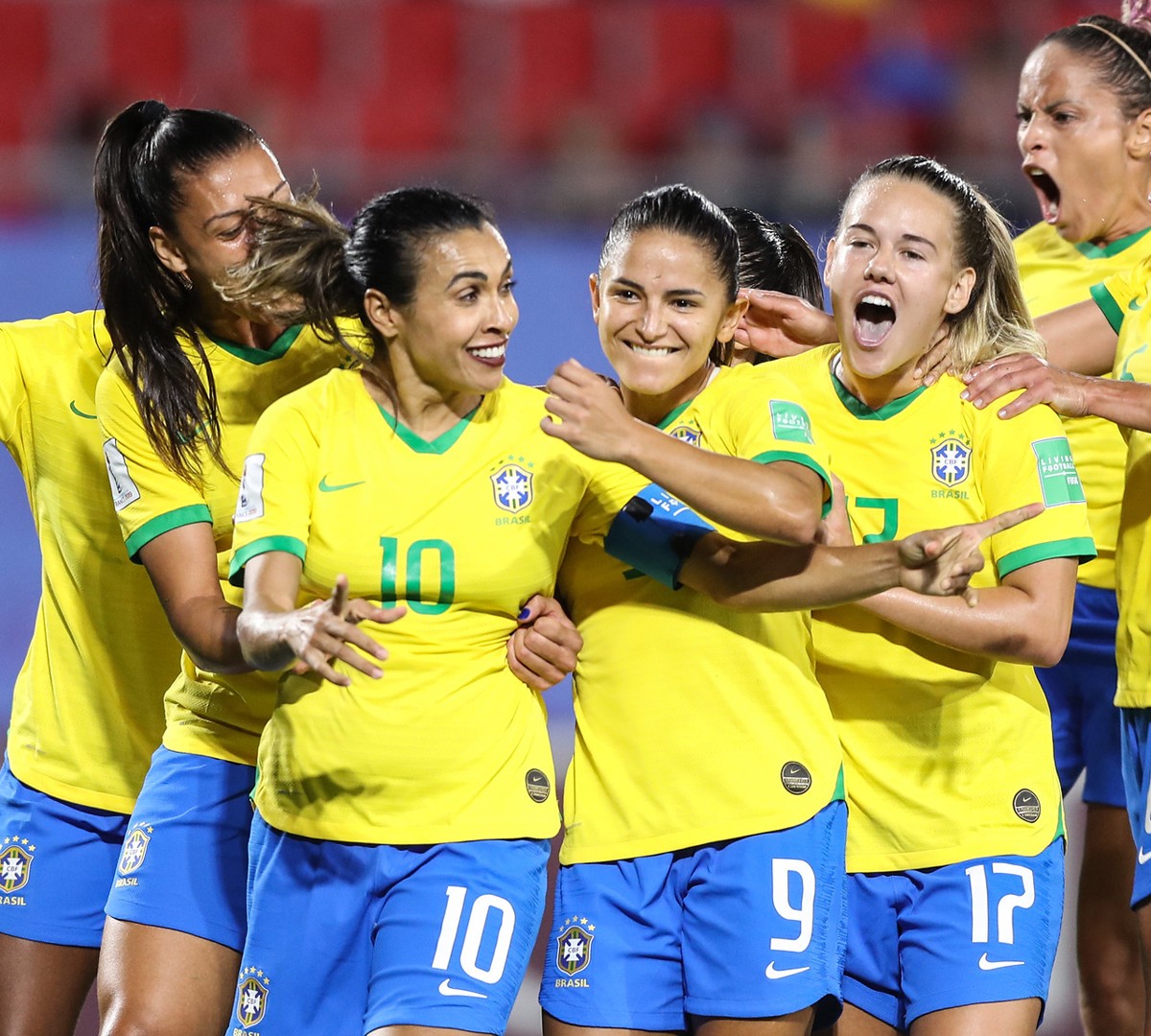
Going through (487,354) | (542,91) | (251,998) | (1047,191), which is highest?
(542,91)

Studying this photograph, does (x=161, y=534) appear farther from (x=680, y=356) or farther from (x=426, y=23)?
(x=426, y=23)

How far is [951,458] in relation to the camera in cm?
345

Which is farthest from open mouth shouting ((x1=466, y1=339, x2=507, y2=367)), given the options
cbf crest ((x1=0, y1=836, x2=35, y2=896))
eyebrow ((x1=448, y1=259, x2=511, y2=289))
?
cbf crest ((x1=0, y1=836, x2=35, y2=896))

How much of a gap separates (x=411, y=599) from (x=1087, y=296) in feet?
7.52

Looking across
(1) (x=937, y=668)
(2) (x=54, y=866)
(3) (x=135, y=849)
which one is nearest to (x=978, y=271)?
(1) (x=937, y=668)

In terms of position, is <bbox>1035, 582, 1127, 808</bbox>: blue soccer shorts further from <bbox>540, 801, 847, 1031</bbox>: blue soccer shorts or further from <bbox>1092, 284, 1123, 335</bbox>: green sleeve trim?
<bbox>540, 801, 847, 1031</bbox>: blue soccer shorts

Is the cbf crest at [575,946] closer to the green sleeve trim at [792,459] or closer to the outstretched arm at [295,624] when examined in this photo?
the outstretched arm at [295,624]

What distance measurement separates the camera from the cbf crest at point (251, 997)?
125 inches

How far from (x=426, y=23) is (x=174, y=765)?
27.2 feet

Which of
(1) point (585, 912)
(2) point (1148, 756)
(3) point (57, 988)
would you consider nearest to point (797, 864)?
(1) point (585, 912)

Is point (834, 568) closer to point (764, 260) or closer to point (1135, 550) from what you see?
point (1135, 550)

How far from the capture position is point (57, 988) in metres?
3.85

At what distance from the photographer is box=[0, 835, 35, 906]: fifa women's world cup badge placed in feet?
12.6

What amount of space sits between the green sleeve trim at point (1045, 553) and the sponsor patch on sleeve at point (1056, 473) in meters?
0.08
